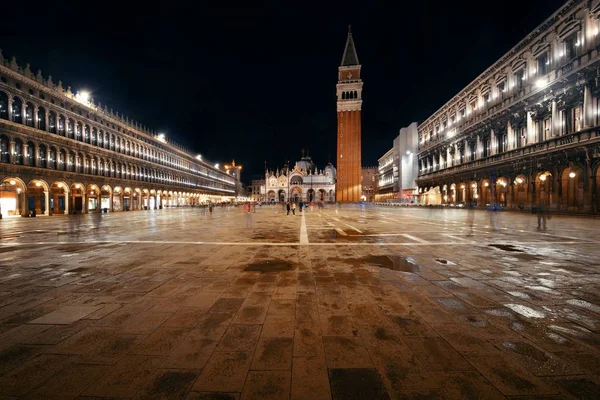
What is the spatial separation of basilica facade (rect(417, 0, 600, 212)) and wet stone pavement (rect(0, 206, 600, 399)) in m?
21.7

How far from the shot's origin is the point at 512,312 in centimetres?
389

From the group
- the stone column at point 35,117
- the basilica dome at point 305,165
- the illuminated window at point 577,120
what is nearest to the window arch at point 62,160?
the stone column at point 35,117

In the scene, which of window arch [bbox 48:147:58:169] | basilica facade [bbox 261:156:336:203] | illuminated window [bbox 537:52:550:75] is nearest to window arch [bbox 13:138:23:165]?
window arch [bbox 48:147:58:169]

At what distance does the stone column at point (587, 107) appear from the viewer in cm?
2078

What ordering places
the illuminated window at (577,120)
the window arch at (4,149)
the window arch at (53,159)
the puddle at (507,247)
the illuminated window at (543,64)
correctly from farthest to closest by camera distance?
the window arch at (53,159) → the window arch at (4,149) → the illuminated window at (543,64) → the illuminated window at (577,120) → the puddle at (507,247)

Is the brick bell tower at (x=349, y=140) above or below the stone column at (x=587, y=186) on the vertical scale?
above

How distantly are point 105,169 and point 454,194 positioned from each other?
53533 millimetres

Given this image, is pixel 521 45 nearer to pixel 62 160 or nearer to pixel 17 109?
pixel 17 109

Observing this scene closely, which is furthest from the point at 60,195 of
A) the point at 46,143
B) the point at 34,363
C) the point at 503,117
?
the point at 503,117

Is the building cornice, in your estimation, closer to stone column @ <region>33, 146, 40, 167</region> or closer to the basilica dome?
stone column @ <region>33, 146, 40, 167</region>

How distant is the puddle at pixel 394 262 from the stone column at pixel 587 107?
81.4 ft

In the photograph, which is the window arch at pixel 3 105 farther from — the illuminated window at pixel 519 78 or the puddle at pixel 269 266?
the illuminated window at pixel 519 78

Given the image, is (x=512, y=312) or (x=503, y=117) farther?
(x=503, y=117)

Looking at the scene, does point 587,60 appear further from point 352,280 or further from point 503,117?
point 352,280
